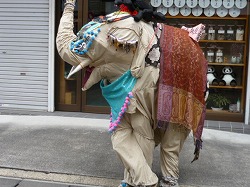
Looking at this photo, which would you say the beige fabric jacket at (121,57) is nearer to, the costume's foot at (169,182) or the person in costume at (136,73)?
the person in costume at (136,73)

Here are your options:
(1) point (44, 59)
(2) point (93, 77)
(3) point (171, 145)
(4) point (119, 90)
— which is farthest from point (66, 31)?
(1) point (44, 59)

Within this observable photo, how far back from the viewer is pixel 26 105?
27.5ft

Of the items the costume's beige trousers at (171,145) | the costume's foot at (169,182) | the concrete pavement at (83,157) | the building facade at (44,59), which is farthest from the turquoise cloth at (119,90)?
the building facade at (44,59)

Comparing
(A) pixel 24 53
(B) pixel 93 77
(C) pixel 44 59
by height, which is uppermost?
(A) pixel 24 53

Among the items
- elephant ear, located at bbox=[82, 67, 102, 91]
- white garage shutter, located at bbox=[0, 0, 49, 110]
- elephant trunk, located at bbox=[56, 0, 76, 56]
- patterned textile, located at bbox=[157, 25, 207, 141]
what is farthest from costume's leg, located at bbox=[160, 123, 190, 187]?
white garage shutter, located at bbox=[0, 0, 49, 110]

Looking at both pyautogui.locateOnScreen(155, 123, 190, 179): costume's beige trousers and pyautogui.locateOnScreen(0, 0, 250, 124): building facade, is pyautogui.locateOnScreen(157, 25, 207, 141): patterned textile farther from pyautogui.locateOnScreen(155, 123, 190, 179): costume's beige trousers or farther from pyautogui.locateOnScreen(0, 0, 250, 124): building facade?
pyautogui.locateOnScreen(0, 0, 250, 124): building facade

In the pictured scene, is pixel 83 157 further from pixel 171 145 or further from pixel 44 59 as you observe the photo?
pixel 44 59

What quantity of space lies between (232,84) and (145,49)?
4.40m

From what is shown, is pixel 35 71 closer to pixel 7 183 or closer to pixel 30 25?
pixel 30 25

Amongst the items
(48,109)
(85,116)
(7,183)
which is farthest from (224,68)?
(7,183)

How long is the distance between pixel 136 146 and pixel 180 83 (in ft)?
2.49

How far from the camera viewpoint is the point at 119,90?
4.02 meters

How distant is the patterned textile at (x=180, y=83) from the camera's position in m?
4.00

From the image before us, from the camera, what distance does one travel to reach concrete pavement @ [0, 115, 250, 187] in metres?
4.75
